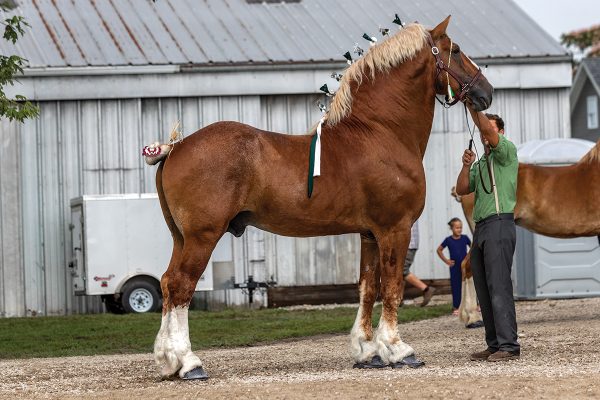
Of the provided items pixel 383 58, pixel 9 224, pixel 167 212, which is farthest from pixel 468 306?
pixel 9 224

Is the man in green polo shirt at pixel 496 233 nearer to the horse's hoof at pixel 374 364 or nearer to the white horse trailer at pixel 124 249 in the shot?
the horse's hoof at pixel 374 364

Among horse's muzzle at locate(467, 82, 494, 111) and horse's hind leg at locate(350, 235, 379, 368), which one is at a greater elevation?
horse's muzzle at locate(467, 82, 494, 111)

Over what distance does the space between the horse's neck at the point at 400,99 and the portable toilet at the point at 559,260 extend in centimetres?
827

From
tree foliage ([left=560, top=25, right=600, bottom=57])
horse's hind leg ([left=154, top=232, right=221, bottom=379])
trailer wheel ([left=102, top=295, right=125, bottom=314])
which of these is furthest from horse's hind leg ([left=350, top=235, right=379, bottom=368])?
tree foliage ([left=560, top=25, right=600, bottom=57])

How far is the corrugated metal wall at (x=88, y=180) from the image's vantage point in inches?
867

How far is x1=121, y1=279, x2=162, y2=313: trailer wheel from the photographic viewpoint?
20953 mm

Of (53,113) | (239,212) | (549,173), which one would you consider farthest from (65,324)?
(239,212)

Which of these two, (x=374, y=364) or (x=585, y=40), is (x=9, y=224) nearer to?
(x=374, y=364)

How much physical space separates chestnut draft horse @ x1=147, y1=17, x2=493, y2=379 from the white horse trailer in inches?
414

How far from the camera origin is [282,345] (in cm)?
1463

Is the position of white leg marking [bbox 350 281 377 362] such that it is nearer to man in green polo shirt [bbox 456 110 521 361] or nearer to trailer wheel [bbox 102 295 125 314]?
man in green polo shirt [bbox 456 110 521 361]

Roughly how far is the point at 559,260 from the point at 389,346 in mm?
8954

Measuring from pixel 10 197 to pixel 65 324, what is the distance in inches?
152

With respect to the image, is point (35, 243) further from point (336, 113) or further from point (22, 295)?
point (336, 113)
